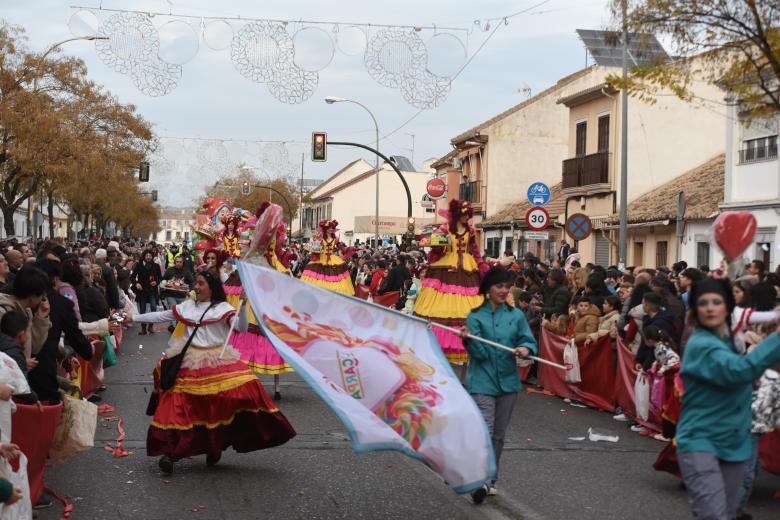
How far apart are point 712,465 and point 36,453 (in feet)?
13.9

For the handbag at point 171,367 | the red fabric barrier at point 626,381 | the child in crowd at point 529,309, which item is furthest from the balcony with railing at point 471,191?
the handbag at point 171,367

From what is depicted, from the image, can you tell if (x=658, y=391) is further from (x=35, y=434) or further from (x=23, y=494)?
(x=23, y=494)

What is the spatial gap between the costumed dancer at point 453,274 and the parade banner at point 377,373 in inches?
254

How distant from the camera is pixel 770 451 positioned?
25.8 feet

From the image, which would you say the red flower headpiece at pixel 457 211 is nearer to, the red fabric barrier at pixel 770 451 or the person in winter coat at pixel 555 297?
the person in winter coat at pixel 555 297

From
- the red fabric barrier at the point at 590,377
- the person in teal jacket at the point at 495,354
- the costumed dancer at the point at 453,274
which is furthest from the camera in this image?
the costumed dancer at the point at 453,274

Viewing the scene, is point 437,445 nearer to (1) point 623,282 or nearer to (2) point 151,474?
(2) point 151,474

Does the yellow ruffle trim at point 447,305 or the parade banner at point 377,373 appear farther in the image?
the yellow ruffle trim at point 447,305

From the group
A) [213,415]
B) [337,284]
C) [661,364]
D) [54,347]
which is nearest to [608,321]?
[661,364]

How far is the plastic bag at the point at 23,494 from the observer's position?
569 centimetres

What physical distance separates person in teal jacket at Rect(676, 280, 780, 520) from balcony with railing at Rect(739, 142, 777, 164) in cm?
2179

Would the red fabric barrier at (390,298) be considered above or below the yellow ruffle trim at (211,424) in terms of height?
above

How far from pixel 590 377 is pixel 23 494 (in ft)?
27.3

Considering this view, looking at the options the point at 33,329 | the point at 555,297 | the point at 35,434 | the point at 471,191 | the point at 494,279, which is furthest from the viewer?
the point at 471,191
